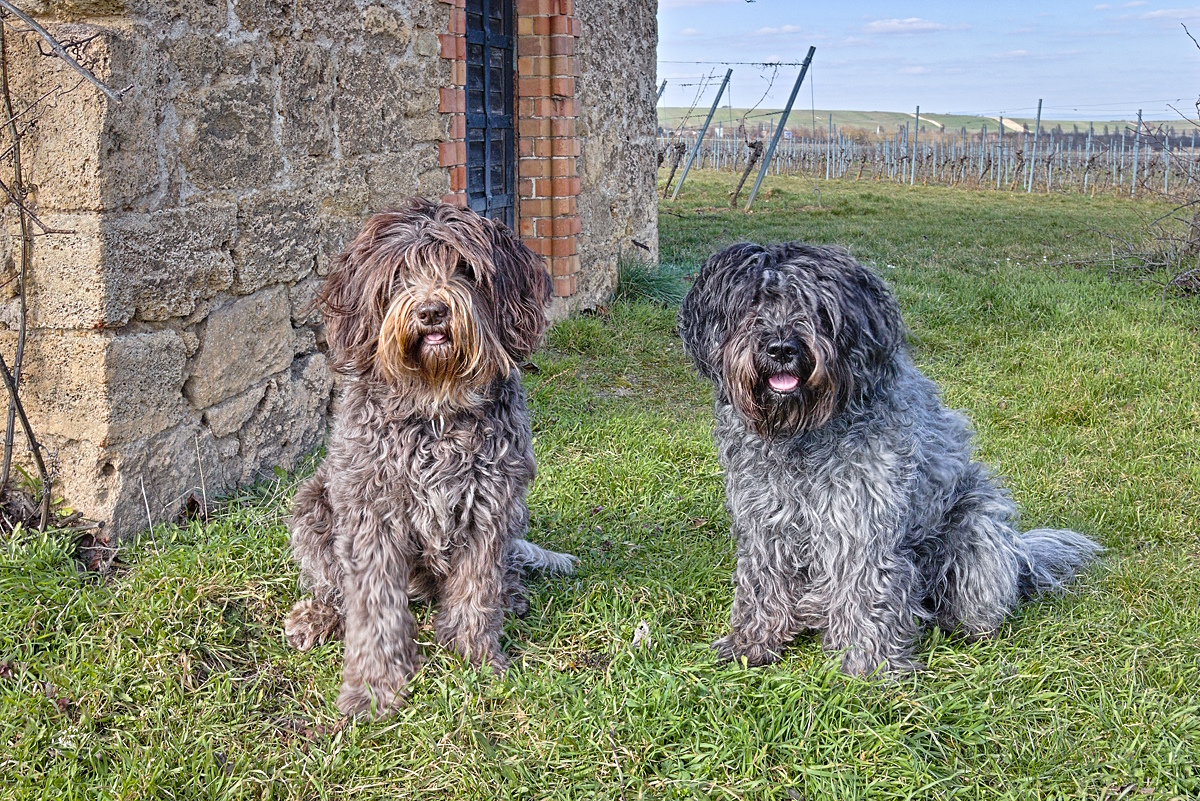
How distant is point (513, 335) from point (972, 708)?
76.0 inches

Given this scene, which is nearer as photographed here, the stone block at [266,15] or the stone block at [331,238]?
the stone block at [266,15]

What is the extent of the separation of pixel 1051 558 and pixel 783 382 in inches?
64.1

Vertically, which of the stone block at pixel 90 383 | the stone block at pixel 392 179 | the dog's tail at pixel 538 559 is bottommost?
the dog's tail at pixel 538 559

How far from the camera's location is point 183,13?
4043 mm

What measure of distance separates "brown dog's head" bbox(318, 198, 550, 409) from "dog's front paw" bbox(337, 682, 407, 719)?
0.94 metres

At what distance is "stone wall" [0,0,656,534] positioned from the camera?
3.77 metres

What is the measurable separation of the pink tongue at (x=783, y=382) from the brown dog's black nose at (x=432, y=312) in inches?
41.3

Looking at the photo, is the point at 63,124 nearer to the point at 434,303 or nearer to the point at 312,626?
the point at 434,303

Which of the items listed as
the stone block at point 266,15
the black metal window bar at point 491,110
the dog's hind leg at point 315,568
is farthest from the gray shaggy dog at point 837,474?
the black metal window bar at point 491,110

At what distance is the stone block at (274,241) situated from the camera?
4.55 meters

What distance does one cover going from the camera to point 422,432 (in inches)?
131

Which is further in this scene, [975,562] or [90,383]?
[90,383]

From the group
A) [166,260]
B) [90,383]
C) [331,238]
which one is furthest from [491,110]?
[90,383]

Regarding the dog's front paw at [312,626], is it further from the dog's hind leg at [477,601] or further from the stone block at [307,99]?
the stone block at [307,99]
